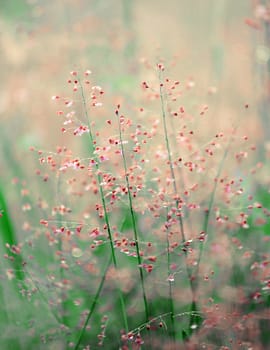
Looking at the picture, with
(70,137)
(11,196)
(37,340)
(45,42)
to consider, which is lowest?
(37,340)

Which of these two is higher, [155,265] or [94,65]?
[94,65]

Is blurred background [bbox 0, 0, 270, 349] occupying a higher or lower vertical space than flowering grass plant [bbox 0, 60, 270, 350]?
higher

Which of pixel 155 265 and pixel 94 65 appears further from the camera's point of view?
pixel 94 65

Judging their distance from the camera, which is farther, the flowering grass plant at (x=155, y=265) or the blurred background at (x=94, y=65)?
the blurred background at (x=94, y=65)

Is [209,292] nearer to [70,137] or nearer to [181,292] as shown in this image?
[181,292]

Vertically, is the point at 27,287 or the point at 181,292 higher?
the point at 27,287

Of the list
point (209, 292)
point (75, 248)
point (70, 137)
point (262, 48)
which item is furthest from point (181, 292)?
point (70, 137)

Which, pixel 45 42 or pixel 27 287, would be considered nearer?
pixel 27 287

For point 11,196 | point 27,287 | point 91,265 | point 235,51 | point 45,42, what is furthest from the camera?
point 235,51

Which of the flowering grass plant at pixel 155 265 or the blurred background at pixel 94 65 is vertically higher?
the blurred background at pixel 94 65

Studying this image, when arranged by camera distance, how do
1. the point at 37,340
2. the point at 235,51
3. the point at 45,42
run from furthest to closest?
the point at 235,51 → the point at 45,42 → the point at 37,340

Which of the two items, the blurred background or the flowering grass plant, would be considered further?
the blurred background
